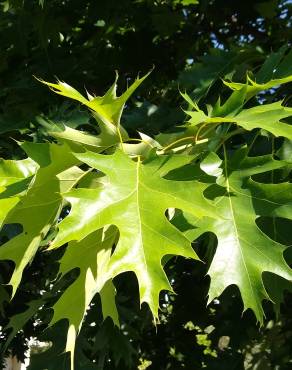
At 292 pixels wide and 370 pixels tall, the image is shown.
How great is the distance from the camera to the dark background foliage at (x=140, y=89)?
224 centimetres

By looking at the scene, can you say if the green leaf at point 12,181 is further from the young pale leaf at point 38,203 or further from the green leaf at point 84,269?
the green leaf at point 84,269

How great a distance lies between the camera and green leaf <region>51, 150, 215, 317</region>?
95 centimetres

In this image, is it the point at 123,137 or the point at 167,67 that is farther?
the point at 167,67

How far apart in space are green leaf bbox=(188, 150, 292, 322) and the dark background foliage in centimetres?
93

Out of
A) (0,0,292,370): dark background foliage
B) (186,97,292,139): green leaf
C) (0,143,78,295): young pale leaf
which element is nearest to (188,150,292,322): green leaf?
(186,97,292,139): green leaf

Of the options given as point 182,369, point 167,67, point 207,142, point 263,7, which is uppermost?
point 207,142

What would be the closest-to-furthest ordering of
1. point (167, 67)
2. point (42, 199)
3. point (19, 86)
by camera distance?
1. point (42, 199)
2. point (19, 86)
3. point (167, 67)

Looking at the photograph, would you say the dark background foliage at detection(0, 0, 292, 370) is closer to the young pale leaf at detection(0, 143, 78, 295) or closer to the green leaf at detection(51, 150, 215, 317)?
the young pale leaf at detection(0, 143, 78, 295)

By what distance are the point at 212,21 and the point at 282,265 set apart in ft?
6.64

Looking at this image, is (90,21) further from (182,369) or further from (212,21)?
(182,369)

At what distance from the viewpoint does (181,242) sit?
98 centimetres

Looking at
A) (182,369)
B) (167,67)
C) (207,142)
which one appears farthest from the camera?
(167,67)

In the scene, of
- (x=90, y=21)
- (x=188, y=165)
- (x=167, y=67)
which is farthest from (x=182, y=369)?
(x=188, y=165)

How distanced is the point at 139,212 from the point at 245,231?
0.26m
